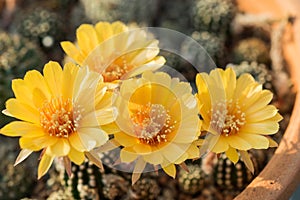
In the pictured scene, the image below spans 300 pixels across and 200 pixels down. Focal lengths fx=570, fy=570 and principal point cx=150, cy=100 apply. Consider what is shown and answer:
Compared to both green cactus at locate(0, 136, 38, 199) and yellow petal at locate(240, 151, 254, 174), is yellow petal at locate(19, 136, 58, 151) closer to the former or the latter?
yellow petal at locate(240, 151, 254, 174)

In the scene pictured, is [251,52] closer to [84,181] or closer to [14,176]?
[84,181]

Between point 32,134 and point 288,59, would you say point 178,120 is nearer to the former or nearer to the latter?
point 32,134

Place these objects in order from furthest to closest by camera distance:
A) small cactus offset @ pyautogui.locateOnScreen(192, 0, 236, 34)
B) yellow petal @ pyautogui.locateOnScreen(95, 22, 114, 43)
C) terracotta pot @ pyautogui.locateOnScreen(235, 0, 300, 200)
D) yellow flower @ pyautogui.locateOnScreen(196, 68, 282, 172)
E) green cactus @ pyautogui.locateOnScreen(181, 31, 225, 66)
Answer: small cactus offset @ pyautogui.locateOnScreen(192, 0, 236, 34)
green cactus @ pyautogui.locateOnScreen(181, 31, 225, 66)
yellow petal @ pyautogui.locateOnScreen(95, 22, 114, 43)
terracotta pot @ pyautogui.locateOnScreen(235, 0, 300, 200)
yellow flower @ pyautogui.locateOnScreen(196, 68, 282, 172)

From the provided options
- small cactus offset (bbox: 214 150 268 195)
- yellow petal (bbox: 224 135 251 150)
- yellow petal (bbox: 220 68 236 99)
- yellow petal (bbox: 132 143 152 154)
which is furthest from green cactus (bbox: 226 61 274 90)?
yellow petal (bbox: 132 143 152 154)

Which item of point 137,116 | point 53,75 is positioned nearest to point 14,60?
point 53,75

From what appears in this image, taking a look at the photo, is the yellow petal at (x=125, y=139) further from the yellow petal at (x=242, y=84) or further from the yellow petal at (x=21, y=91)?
the yellow petal at (x=242, y=84)

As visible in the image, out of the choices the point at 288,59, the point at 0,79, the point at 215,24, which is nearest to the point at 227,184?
the point at 288,59
